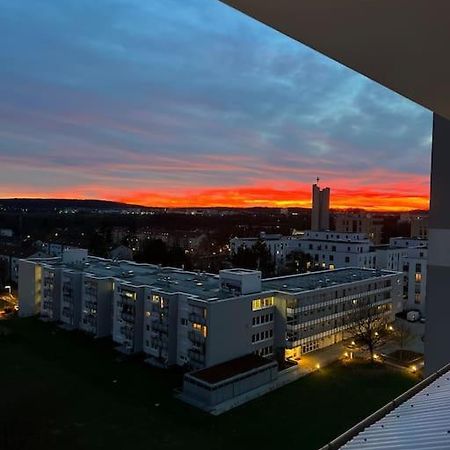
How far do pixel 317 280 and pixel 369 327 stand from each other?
5.20ft

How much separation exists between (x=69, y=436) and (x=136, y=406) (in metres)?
1.15

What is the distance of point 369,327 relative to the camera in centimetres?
1012

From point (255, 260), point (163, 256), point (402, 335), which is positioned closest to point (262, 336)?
point (402, 335)

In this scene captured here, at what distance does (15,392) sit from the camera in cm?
734

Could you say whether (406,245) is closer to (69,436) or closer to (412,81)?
(69,436)

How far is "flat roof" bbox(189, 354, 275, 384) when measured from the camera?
7309 millimetres

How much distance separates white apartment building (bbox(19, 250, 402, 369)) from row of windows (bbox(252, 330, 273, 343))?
19 millimetres

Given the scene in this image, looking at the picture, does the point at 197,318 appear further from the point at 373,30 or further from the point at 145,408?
the point at 373,30

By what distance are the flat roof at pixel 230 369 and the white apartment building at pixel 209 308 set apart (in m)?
0.23

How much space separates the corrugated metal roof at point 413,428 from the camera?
1.32 meters

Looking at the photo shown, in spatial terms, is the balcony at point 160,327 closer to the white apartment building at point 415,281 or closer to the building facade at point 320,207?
the white apartment building at point 415,281

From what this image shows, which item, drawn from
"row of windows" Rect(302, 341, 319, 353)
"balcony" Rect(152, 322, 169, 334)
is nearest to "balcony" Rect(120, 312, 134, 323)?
"balcony" Rect(152, 322, 169, 334)

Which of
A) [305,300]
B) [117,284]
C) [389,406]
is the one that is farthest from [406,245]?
[389,406]

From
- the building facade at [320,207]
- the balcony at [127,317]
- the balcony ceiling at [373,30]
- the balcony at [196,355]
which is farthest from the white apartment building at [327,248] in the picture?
the balcony ceiling at [373,30]
